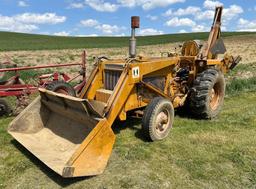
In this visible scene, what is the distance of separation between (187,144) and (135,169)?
4.72 ft

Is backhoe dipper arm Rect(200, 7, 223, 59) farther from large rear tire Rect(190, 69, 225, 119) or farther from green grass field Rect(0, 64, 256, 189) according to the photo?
green grass field Rect(0, 64, 256, 189)

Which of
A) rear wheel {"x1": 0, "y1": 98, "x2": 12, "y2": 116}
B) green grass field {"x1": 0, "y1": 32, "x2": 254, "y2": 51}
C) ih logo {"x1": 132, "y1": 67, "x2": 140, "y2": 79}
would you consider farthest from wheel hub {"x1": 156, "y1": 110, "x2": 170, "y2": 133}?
green grass field {"x1": 0, "y1": 32, "x2": 254, "y2": 51}

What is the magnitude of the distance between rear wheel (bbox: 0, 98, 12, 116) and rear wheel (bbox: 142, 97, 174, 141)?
140 inches

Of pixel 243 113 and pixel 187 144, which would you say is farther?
pixel 243 113

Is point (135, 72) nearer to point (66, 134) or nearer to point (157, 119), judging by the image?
point (157, 119)

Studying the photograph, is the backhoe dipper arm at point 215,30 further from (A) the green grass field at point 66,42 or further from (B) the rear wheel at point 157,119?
(A) the green grass field at point 66,42

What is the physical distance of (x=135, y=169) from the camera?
502cm

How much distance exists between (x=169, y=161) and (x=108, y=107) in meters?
1.28

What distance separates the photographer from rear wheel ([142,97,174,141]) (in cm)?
592

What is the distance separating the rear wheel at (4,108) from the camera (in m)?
7.86

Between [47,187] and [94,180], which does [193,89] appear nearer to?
[94,180]

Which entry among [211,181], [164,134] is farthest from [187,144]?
[211,181]

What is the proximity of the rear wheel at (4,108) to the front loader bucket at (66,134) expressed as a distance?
5.71 feet

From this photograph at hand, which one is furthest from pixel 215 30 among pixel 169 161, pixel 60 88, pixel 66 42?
pixel 66 42
